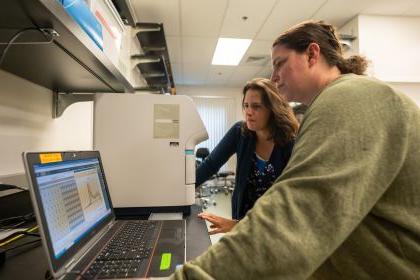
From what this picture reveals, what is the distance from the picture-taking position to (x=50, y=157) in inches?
23.2

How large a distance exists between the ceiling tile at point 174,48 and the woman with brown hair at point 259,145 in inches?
96.4

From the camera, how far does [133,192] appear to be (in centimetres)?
109

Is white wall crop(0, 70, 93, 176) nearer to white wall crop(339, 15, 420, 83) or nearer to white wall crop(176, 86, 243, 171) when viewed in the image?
white wall crop(339, 15, 420, 83)

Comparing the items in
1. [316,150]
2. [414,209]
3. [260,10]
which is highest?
[260,10]

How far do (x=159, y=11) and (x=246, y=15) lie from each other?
3.04ft

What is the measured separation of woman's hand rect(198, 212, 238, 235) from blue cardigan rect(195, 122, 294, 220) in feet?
1.08

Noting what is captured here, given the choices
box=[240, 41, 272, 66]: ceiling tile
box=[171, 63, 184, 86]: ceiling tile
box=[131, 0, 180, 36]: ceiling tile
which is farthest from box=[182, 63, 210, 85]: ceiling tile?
box=[131, 0, 180, 36]: ceiling tile

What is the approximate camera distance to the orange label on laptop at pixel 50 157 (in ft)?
1.84

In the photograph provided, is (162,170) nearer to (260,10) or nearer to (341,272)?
(341,272)

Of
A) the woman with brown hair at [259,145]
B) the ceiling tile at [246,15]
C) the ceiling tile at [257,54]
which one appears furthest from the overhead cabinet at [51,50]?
the ceiling tile at [257,54]

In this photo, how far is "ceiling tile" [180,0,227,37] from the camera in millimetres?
2668

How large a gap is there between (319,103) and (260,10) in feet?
8.91

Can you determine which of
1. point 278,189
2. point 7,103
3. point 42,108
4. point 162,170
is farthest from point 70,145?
point 278,189

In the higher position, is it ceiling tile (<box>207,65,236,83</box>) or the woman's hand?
ceiling tile (<box>207,65,236,83</box>)
